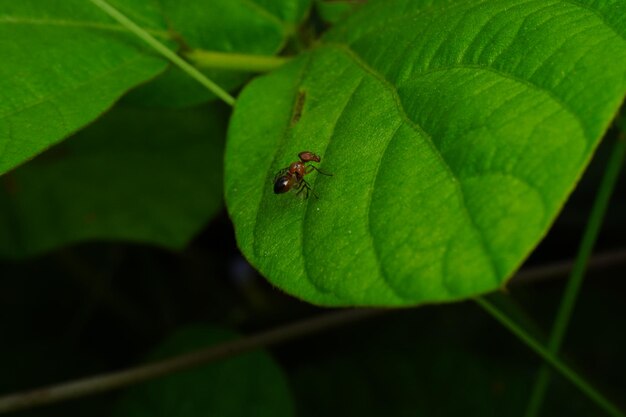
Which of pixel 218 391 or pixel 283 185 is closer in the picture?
pixel 283 185

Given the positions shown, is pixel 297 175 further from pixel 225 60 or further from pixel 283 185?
pixel 225 60

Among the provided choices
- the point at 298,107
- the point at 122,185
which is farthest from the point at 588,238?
the point at 122,185

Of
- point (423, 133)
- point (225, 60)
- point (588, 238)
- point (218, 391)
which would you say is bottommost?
point (218, 391)

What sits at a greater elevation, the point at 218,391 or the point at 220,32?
the point at 220,32

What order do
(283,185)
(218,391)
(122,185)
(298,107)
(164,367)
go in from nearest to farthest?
(283,185) < (298,107) < (164,367) < (218,391) < (122,185)

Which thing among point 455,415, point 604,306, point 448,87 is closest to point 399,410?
point 455,415

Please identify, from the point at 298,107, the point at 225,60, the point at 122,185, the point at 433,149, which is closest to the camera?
the point at 433,149

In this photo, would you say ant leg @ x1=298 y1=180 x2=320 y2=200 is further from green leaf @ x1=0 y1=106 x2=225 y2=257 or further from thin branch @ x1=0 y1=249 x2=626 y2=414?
green leaf @ x1=0 y1=106 x2=225 y2=257

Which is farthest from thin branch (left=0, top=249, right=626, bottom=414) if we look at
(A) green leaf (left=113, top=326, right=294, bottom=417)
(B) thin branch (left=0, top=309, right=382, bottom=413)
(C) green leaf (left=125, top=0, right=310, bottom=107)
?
(C) green leaf (left=125, top=0, right=310, bottom=107)

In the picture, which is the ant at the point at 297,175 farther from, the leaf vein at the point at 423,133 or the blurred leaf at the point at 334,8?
the blurred leaf at the point at 334,8
